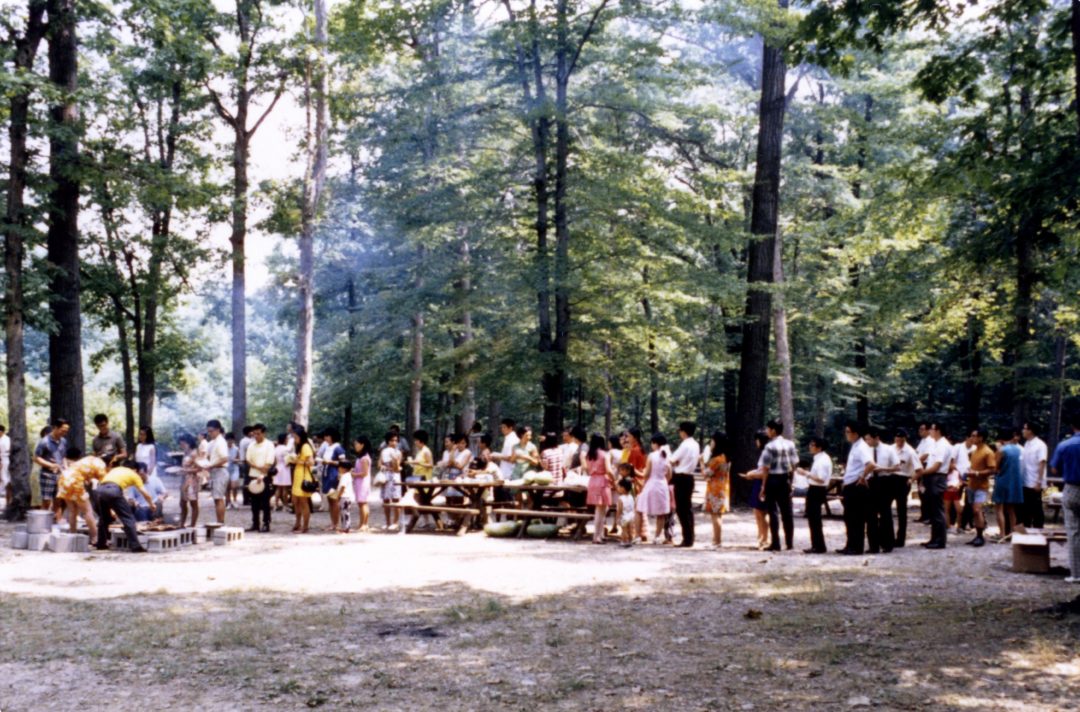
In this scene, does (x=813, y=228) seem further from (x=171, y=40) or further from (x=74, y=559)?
(x=74, y=559)

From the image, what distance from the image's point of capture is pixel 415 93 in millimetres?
20750

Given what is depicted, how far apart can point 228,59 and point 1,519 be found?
1111cm

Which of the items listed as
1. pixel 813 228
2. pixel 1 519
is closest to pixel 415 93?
pixel 813 228

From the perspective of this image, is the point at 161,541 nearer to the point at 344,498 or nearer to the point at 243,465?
the point at 344,498

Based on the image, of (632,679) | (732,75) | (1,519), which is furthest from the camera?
(732,75)

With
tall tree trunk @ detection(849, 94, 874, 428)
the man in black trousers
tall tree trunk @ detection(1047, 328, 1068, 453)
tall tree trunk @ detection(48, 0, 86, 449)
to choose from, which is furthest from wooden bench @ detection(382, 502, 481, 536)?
tall tree trunk @ detection(849, 94, 874, 428)

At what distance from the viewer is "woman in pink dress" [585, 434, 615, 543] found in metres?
13.9

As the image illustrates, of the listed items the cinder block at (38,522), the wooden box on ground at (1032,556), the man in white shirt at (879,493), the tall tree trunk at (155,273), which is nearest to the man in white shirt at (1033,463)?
the man in white shirt at (879,493)

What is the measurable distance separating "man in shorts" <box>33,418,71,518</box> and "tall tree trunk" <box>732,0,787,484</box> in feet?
41.2

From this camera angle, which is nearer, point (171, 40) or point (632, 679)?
point (632, 679)

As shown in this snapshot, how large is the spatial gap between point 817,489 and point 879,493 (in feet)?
2.83

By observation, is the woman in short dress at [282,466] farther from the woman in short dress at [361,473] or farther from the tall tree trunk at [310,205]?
the tall tree trunk at [310,205]

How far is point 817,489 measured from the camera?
40.9 feet

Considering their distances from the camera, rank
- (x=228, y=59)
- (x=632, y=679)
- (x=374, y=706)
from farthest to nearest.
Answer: (x=228, y=59), (x=632, y=679), (x=374, y=706)
